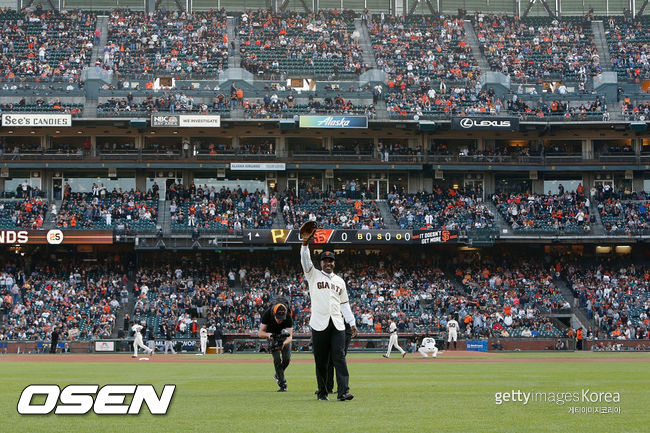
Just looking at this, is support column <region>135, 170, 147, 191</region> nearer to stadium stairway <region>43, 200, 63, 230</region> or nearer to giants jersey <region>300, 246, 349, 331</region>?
stadium stairway <region>43, 200, 63, 230</region>

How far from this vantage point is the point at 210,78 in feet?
196

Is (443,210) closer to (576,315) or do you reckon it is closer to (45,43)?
(576,315)

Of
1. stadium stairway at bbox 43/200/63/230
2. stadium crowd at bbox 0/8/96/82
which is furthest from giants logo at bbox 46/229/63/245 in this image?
stadium crowd at bbox 0/8/96/82

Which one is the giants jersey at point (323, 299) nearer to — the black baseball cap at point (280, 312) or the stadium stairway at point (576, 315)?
the black baseball cap at point (280, 312)

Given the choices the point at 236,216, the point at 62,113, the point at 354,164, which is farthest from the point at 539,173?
the point at 62,113

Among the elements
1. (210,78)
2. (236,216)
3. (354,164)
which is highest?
(210,78)

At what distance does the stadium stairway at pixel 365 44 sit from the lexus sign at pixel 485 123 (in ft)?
30.6

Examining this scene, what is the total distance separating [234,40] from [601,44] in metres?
28.5

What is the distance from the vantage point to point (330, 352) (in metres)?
12.7

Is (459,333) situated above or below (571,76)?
below

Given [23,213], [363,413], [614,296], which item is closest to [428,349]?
[614,296]

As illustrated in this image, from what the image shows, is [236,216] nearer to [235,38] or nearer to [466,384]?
[235,38]

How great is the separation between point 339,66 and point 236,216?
15.2m

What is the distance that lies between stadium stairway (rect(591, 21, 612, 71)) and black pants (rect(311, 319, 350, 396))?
5520 centimetres
